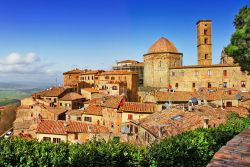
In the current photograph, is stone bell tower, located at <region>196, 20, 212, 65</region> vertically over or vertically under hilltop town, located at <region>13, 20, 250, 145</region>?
over

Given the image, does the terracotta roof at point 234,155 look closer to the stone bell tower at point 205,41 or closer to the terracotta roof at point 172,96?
the terracotta roof at point 172,96

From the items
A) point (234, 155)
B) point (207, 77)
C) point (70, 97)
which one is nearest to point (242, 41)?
point (234, 155)

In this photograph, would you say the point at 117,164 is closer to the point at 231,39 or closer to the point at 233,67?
the point at 231,39

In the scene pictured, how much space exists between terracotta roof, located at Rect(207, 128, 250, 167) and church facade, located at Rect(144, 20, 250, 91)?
202ft

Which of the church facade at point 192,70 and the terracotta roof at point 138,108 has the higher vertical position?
the church facade at point 192,70

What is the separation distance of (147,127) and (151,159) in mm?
12814

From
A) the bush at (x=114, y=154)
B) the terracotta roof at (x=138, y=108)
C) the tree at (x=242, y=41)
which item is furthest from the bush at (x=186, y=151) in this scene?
the terracotta roof at (x=138, y=108)

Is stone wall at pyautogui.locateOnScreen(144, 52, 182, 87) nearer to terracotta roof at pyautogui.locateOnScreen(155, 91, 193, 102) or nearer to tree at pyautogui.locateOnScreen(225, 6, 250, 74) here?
terracotta roof at pyautogui.locateOnScreen(155, 91, 193, 102)

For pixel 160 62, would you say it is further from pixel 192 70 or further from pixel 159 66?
pixel 192 70

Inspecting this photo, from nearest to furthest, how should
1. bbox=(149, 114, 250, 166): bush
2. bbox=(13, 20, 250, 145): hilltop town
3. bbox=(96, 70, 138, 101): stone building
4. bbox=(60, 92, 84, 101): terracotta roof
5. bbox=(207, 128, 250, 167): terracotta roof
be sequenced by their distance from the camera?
bbox=(207, 128, 250, 167): terracotta roof, bbox=(149, 114, 250, 166): bush, bbox=(13, 20, 250, 145): hilltop town, bbox=(60, 92, 84, 101): terracotta roof, bbox=(96, 70, 138, 101): stone building

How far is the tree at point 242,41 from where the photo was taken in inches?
1191

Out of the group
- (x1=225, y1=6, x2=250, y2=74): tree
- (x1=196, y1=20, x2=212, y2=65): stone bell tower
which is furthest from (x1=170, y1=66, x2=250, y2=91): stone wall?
(x1=225, y1=6, x2=250, y2=74): tree

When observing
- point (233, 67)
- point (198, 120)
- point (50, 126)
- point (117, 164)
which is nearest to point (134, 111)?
point (50, 126)

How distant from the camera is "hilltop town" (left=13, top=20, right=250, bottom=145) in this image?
103ft
